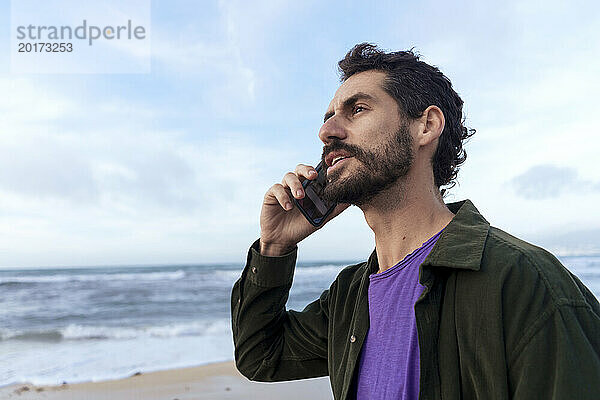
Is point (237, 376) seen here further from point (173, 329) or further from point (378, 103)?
point (378, 103)

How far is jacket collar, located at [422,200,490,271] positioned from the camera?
1584 millimetres

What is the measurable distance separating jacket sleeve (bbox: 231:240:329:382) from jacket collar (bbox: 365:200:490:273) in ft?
2.58

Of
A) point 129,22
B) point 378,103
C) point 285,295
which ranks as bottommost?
point 285,295

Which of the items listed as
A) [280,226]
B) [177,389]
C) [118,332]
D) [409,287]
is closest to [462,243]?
[409,287]

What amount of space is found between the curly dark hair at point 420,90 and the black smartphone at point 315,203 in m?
0.44

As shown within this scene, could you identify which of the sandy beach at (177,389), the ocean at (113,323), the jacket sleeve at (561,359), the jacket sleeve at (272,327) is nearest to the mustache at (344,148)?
the jacket sleeve at (272,327)

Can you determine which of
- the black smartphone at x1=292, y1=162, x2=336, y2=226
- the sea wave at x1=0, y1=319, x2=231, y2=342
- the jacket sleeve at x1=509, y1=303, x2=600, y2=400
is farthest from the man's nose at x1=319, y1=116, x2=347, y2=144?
the sea wave at x1=0, y1=319, x2=231, y2=342

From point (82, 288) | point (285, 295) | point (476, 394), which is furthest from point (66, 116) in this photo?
point (476, 394)

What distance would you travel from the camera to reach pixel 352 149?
2.10m

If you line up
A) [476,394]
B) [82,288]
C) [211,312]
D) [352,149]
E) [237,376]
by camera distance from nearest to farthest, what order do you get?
1. [476,394]
2. [352,149]
3. [237,376]
4. [211,312]
5. [82,288]

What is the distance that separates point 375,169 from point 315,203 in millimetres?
411

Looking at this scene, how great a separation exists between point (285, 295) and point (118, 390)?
4.93 metres

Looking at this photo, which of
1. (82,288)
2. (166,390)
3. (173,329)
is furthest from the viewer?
(82,288)

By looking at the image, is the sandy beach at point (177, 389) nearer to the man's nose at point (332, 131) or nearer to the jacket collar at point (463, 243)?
the man's nose at point (332, 131)
